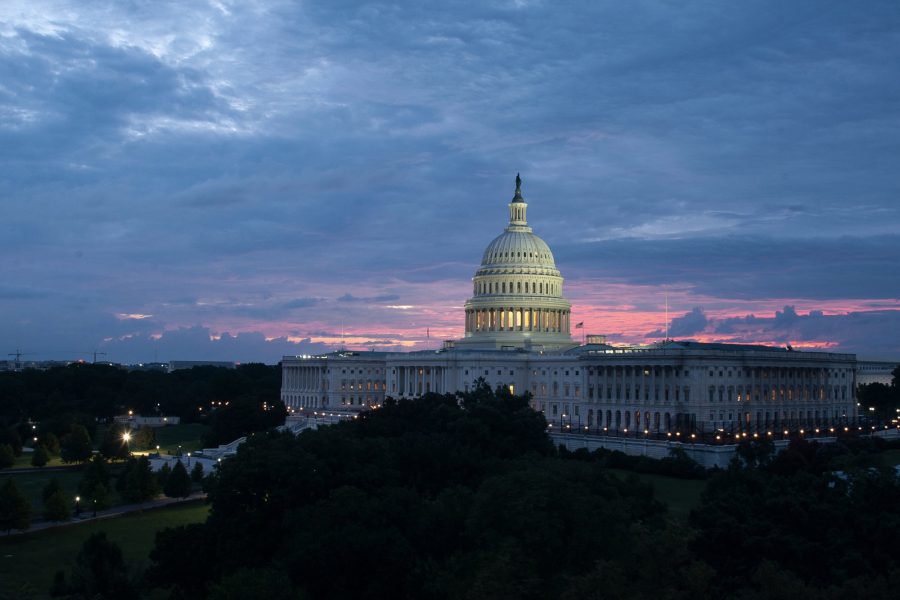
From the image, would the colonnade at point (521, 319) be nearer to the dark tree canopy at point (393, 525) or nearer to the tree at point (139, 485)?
the tree at point (139, 485)

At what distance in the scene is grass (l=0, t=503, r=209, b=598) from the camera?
209 ft

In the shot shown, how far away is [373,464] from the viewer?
66312 mm

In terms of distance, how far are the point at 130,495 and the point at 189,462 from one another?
3113cm

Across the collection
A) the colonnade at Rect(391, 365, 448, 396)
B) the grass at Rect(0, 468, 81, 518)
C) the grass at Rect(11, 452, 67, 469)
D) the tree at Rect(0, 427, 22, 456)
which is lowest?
the grass at Rect(0, 468, 81, 518)

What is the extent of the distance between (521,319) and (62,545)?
108 metres

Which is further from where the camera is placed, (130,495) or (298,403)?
(298,403)

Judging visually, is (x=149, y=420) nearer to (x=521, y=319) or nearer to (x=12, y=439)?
(x=12, y=439)

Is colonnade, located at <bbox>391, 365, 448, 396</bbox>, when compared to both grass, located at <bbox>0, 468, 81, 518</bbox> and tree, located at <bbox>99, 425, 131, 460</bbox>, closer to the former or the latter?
tree, located at <bbox>99, 425, 131, 460</bbox>

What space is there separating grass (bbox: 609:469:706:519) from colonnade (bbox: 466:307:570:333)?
72.1 meters

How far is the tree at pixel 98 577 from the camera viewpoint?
56428 millimetres

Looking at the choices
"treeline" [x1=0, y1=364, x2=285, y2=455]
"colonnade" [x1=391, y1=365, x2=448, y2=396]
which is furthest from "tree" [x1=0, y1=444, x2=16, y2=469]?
"colonnade" [x1=391, y1=365, x2=448, y2=396]

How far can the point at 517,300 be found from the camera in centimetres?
17400

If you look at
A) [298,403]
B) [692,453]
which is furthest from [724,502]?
[298,403]

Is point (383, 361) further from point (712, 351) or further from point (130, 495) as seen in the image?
point (130, 495)
